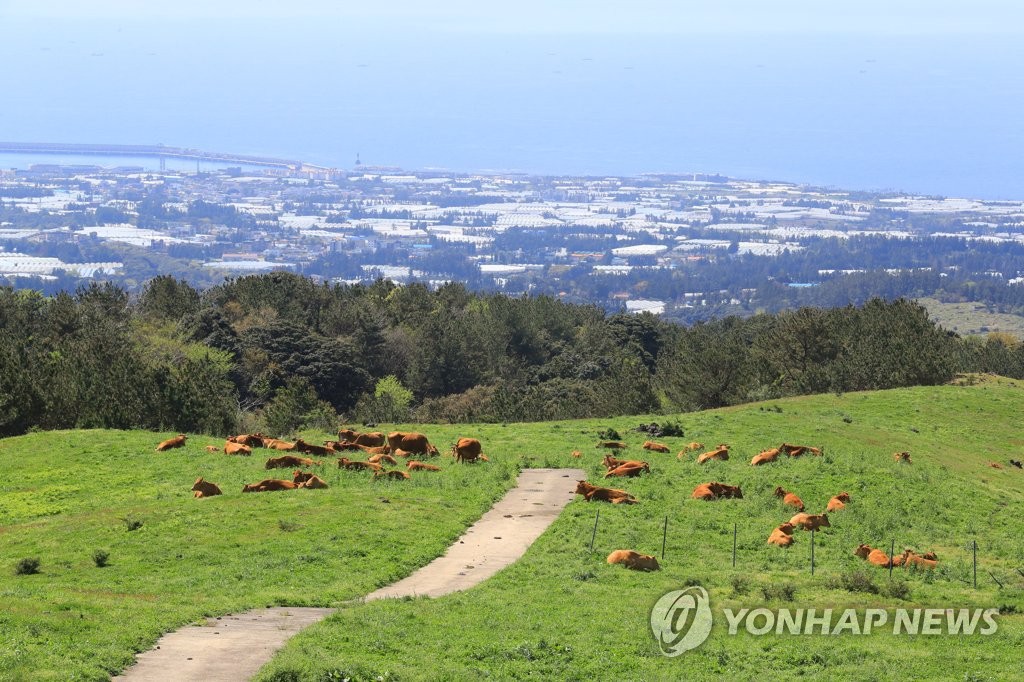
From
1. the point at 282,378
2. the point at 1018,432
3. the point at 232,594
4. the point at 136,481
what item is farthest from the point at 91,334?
the point at 232,594

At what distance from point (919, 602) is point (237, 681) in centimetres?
1238

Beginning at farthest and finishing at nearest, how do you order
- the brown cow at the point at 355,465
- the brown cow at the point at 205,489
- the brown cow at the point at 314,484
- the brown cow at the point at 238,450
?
the brown cow at the point at 238,450 < the brown cow at the point at 355,465 < the brown cow at the point at 314,484 < the brown cow at the point at 205,489

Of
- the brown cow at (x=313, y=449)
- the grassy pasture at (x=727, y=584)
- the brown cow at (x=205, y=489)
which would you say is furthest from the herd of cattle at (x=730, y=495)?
the brown cow at (x=205, y=489)

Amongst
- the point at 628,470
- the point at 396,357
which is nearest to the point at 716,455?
the point at 628,470

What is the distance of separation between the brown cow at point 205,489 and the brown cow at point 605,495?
938 centimetres

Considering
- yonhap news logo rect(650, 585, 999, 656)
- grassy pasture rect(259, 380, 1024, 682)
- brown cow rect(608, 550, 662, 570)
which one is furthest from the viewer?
brown cow rect(608, 550, 662, 570)

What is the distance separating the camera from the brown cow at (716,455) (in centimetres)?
3906

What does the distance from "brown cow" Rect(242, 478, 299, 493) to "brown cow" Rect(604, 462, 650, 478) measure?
8.89 metres

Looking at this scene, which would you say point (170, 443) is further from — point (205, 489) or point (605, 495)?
point (605, 495)

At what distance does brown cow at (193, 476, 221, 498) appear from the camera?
33188 mm

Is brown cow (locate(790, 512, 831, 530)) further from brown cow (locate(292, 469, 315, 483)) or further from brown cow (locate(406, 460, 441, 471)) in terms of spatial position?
brown cow (locate(292, 469, 315, 483))

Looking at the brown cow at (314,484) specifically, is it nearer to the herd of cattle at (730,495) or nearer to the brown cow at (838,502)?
the herd of cattle at (730,495)

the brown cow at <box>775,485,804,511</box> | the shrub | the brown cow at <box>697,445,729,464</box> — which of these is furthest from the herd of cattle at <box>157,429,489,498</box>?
the shrub

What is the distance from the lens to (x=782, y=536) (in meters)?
29.2
